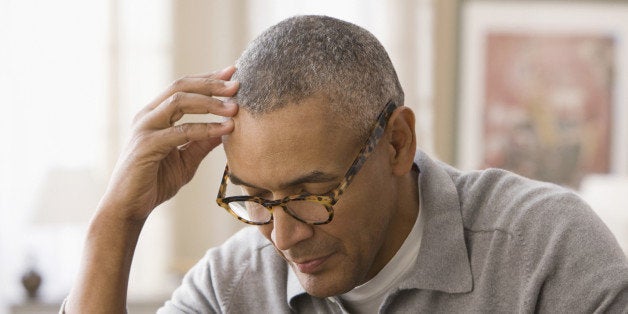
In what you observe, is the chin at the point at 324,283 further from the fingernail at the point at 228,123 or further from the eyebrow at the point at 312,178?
the fingernail at the point at 228,123

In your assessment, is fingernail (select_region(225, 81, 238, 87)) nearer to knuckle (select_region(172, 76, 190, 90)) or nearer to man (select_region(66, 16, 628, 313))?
man (select_region(66, 16, 628, 313))

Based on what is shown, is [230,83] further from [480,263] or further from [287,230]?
[480,263]

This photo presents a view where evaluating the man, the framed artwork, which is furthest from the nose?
the framed artwork

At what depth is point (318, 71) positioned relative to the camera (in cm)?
139

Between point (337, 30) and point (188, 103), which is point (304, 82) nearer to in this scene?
point (337, 30)

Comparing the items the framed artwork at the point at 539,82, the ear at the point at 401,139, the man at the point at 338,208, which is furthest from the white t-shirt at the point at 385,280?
the framed artwork at the point at 539,82

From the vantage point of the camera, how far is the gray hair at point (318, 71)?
1.38 m

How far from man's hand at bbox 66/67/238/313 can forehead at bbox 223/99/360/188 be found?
189mm

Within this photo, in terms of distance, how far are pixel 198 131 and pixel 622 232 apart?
2865 millimetres

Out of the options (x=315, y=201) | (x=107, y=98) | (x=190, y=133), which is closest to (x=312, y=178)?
(x=315, y=201)

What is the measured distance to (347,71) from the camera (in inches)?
56.0

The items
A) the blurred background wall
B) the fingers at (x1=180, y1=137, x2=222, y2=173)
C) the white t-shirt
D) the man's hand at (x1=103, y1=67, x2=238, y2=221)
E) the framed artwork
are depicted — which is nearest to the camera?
the man's hand at (x1=103, y1=67, x2=238, y2=221)

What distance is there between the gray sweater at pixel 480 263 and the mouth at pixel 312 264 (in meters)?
0.17

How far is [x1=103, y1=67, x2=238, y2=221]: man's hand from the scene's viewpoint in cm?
148
